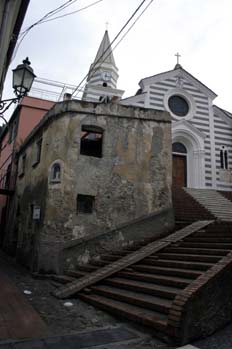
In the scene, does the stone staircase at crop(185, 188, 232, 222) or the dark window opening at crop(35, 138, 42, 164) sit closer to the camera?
the stone staircase at crop(185, 188, 232, 222)

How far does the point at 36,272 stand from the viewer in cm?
959

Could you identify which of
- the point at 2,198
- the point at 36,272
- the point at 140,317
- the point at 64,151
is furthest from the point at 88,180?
the point at 2,198

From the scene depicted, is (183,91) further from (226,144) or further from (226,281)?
(226,281)

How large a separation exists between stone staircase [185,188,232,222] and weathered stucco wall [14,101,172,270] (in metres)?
2.23

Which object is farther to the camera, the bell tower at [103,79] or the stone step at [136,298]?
the bell tower at [103,79]

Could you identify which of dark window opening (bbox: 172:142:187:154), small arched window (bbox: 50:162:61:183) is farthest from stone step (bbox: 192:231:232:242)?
dark window opening (bbox: 172:142:187:154)

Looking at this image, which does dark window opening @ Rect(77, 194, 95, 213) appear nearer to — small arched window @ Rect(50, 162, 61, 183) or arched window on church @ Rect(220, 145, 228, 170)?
small arched window @ Rect(50, 162, 61, 183)

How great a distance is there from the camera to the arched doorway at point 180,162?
18953mm

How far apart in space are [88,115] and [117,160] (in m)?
1.83

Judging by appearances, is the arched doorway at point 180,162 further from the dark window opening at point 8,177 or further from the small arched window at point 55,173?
the small arched window at point 55,173

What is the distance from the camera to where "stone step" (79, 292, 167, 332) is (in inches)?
197

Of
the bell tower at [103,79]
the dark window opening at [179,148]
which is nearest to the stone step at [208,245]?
the dark window opening at [179,148]

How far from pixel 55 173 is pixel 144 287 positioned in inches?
207

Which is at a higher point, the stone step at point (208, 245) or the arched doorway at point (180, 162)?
the arched doorway at point (180, 162)
